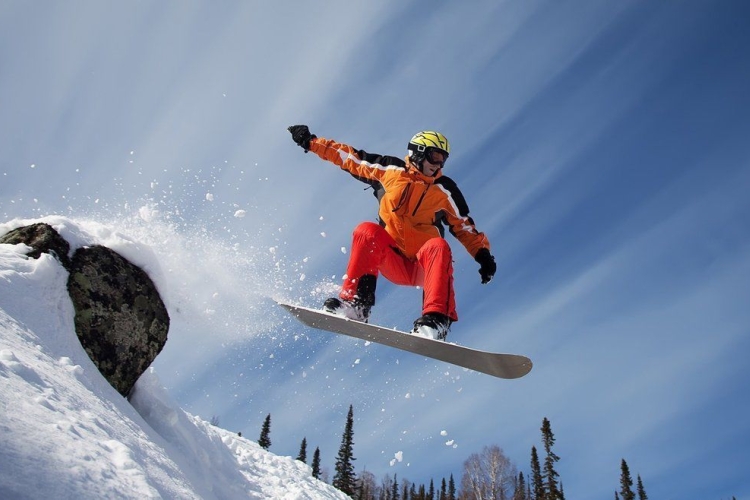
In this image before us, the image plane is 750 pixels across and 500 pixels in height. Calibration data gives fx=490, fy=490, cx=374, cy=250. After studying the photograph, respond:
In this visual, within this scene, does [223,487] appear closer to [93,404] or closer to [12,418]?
[93,404]

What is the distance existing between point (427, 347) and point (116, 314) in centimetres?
353

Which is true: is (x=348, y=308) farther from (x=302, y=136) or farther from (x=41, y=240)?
(x=41, y=240)

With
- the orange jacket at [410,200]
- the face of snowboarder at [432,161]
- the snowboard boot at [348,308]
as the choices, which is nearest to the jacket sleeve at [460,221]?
the orange jacket at [410,200]

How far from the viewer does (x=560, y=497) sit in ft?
130

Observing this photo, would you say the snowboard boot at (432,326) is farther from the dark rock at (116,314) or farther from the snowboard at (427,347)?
the dark rock at (116,314)

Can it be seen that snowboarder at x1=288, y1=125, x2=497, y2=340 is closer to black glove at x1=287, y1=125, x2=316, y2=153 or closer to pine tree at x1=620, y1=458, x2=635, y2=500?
black glove at x1=287, y1=125, x2=316, y2=153

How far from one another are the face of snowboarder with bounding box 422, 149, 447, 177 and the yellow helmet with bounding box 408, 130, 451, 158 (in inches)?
2.2

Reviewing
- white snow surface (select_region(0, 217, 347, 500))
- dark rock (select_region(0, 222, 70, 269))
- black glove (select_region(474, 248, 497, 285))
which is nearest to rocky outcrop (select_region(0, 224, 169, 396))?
dark rock (select_region(0, 222, 70, 269))

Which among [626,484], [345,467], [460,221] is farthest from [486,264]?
[626,484]

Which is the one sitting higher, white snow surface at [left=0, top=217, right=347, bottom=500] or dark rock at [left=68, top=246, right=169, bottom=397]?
dark rock at [left=68, top=246, right=169, bottom=397]

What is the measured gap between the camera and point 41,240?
16.6 feet

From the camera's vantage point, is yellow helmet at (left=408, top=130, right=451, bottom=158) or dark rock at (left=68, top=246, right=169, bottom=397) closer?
dark rock at (left=68, top=246, right=169, bottom=397)

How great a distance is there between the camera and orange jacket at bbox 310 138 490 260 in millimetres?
6621

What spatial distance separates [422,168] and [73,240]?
170 inches
